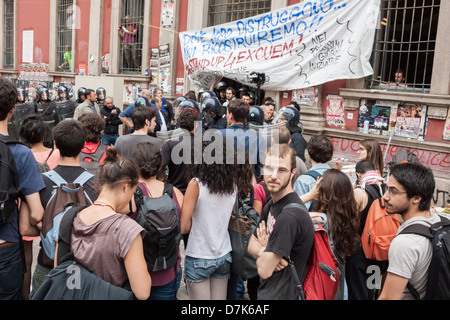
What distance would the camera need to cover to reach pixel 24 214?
3.03 meters

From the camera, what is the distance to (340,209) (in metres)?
3.01

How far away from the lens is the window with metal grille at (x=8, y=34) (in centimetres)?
1973

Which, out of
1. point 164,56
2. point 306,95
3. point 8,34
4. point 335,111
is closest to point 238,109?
point 335,111

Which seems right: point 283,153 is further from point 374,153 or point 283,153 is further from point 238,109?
point 238,109

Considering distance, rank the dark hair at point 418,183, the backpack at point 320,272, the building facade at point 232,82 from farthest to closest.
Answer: the building facade at point 232,82
the backpack at point 320,272
the dark hair at point 418,183

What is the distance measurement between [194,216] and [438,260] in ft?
5.63

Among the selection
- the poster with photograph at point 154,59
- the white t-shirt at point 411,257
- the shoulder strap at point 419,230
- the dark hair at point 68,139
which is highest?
the poster with photograph at point 154,59

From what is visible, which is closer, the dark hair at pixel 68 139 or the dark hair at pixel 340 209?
the dark hair at pixel 340 209

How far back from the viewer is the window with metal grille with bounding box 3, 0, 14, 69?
19.7m

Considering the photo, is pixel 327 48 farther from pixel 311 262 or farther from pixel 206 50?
pixel 311 262

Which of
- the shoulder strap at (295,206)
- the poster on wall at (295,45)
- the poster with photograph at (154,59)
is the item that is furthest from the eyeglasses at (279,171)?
A: the poster with photograph at (154,59)

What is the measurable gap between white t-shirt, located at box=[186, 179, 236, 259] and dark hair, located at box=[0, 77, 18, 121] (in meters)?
1.45

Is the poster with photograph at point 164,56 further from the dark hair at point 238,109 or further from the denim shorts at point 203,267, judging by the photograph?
the denim shorts at point 203,267

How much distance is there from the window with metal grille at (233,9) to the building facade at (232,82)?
1.1 inches
